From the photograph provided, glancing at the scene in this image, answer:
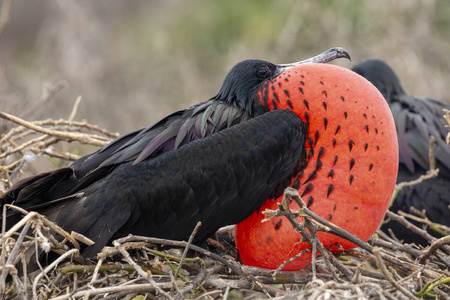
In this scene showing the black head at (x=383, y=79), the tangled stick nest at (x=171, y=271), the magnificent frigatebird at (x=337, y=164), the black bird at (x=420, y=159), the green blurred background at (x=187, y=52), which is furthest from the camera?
the green blurred background at (x=187, y=52)

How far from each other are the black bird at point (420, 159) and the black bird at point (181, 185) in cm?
168

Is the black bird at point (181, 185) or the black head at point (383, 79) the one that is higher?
the black head at point (383, 79)

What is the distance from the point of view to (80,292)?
216 centimetres

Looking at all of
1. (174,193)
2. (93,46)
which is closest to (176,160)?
(174,193)

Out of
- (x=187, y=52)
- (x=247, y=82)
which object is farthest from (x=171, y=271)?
(x=187, y=52)

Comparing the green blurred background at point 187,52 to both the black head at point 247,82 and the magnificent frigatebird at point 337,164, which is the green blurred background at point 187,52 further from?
the magnificent frigatebird at point 337,164

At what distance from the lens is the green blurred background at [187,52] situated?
6.22m

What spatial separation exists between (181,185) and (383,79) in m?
2.75

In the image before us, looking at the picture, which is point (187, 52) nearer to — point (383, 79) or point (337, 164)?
point (383, 79)

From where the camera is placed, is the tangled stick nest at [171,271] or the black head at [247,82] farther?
the black head at [247,82]

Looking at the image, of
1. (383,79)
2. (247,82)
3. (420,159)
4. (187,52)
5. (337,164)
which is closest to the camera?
(337,164)

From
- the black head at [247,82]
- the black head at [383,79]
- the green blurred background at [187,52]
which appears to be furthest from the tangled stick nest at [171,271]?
the green blurred background at [187,52]

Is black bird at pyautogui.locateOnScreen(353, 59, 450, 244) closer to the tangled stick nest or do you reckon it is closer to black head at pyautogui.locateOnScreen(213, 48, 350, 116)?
the tangled stick nest

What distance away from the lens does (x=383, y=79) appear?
4891 mm
